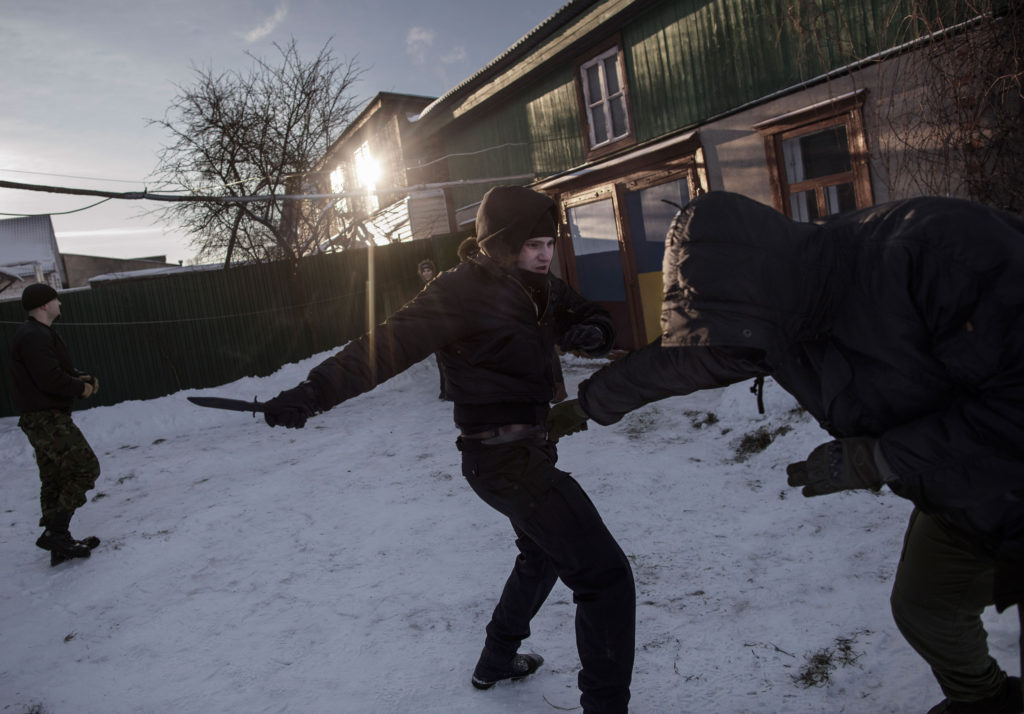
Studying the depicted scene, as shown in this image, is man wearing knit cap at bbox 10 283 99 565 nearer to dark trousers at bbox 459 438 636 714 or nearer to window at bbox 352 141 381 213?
dark trousers at bbox 459 438 636 714

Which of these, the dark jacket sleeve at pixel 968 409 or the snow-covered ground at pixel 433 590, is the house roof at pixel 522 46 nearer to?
the snow-covered ground at pixel 433 590

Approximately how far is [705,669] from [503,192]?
2133mm

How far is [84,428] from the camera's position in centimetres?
952

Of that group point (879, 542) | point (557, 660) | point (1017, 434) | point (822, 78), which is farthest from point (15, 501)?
point (822, 78)

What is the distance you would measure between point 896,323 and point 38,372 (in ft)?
18.1

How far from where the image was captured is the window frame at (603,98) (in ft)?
32.3

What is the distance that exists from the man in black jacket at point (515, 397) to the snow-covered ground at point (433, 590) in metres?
0.59

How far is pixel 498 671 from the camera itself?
104 inches

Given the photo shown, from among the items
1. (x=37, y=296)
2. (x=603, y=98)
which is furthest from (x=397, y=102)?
(x=37, y=296)

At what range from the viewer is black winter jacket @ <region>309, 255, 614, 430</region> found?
224cm

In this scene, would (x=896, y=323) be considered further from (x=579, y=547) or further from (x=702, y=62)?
(x=702, y=62)

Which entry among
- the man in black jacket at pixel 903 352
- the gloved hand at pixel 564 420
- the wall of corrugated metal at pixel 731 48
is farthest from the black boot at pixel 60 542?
the wall of corrugated metal at pixel 731 48

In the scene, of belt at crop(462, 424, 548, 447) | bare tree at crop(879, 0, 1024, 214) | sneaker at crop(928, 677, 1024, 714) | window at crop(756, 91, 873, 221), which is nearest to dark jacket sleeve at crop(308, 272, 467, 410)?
belt at crop(462, 424, 548, 447)

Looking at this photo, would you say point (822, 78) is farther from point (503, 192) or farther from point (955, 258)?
point (955, 258)
